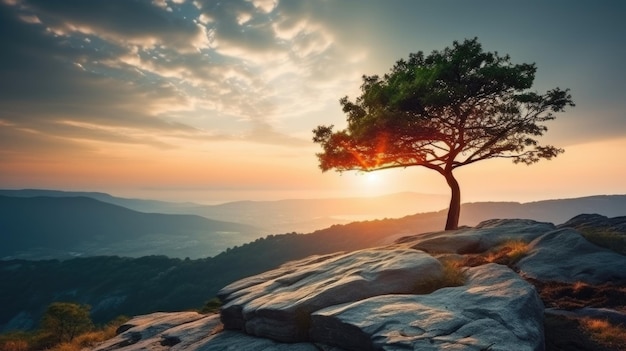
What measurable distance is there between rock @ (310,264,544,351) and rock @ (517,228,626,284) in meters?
5.20

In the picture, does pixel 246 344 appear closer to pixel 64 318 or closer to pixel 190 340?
pixel 190 340

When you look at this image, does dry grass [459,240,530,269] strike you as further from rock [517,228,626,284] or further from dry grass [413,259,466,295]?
dry grass [413,259,466,295]

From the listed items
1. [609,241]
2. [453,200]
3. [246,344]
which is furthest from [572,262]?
[453,200]

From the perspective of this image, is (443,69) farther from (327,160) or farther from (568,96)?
(327,160)

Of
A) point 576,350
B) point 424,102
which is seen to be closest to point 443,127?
point 424,102

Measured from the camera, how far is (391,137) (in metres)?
29.2

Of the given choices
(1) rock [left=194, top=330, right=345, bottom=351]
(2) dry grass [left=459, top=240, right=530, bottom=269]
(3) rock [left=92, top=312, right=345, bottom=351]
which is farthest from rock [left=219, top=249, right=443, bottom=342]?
(2) dry grass [left=459, top=240, right=530, bottom=269]

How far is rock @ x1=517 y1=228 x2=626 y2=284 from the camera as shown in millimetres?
14758

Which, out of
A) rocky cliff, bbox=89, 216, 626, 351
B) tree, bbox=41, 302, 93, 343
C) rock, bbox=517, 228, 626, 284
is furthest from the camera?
tree, bbox=41, 302, 93, 343

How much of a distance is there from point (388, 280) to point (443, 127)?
67.9 ft

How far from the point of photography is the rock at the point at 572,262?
48.4ft

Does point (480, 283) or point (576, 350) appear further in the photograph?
point (480, 283)

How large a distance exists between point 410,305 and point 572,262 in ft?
36.3

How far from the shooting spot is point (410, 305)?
10344 mm
